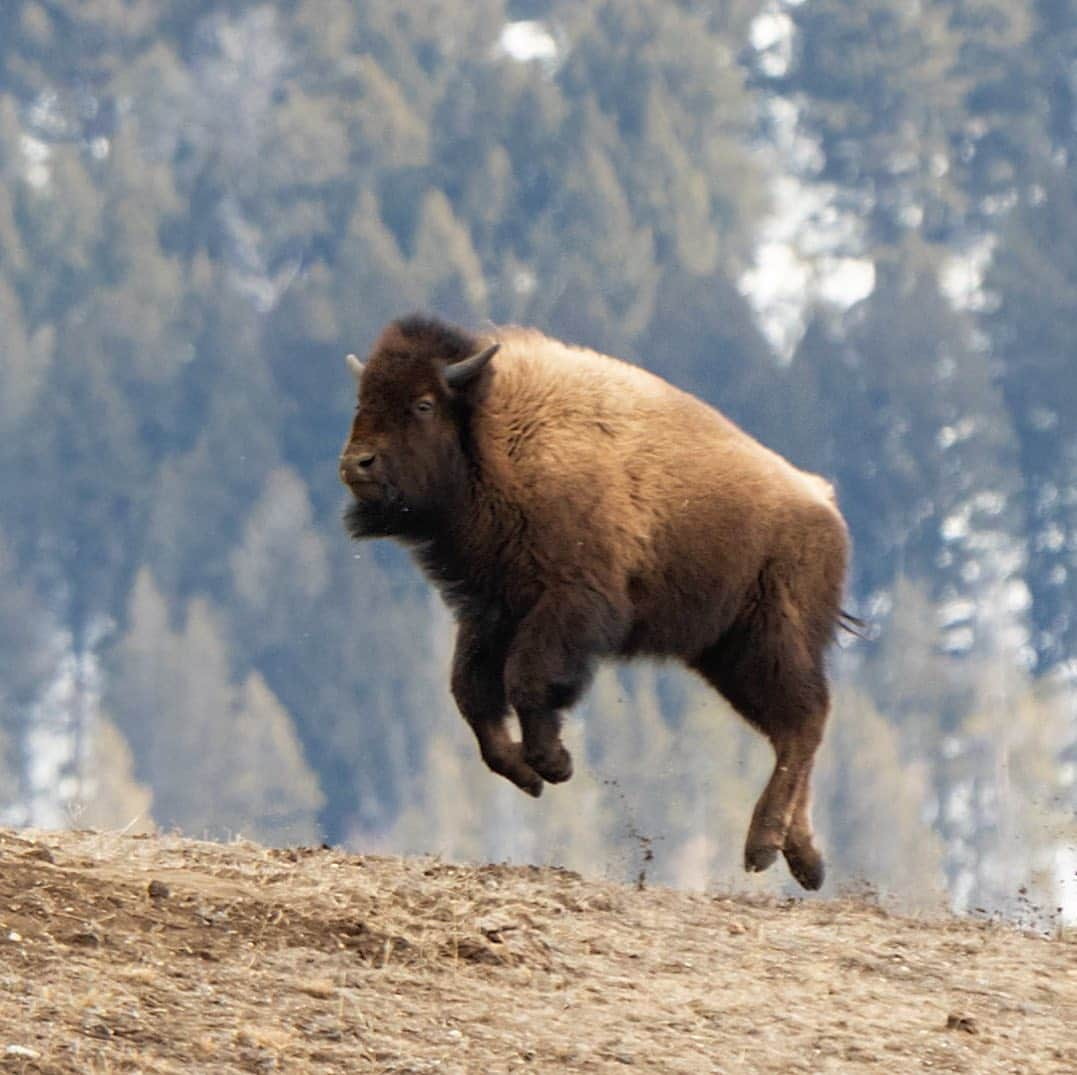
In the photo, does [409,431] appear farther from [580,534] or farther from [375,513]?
[580,534]

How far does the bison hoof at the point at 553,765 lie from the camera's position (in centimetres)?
909

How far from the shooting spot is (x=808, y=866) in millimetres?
9930

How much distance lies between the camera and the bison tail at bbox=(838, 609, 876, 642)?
1029 cm

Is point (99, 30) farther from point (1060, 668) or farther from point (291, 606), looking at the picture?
point (1060, 668)

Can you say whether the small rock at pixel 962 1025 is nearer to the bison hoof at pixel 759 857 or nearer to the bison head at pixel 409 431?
the bison hoof at pixel 759 857

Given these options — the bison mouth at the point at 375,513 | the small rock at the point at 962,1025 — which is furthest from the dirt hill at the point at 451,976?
the bison mouth at the point at 375,513

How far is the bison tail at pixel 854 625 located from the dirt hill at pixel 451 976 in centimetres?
209

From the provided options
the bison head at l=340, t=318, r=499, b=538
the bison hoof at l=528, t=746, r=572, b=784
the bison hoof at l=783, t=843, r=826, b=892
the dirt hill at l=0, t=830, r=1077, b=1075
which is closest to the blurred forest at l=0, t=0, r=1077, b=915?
the bison hoof at l=783, t=843, r=826, b=892

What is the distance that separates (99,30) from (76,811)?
103 meters

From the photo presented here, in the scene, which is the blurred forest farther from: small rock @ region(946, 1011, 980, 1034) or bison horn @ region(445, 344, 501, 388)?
small rock @ region(946, 1011, 980, 1034)

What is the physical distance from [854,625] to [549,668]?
6.81 feet

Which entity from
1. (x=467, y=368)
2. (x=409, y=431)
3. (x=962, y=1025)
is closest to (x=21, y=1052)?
(x=962, y=1025)

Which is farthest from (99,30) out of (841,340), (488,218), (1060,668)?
(1060,668)

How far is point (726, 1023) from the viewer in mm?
6633
